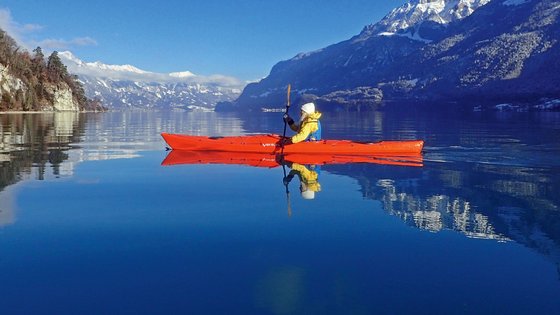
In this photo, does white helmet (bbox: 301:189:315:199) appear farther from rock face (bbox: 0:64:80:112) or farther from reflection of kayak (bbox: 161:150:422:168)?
rock face (bbox: 0:64:80:112)

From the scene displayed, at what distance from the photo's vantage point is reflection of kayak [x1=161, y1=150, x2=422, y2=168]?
20.9 m

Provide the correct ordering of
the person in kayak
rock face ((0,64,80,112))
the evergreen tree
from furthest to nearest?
1. the evergreen tree
2. rock face ((0,64,80,112))
3. the person in kayak

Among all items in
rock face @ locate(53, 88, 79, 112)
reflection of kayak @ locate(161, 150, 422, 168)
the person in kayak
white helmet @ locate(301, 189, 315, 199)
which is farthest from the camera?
rock face @ locate(53, 88, 79, 112)

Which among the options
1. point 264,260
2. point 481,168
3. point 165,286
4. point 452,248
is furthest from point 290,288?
point 481,168

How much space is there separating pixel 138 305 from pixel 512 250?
20.9 feet

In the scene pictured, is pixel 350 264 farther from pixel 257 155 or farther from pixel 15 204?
pixel 257 155

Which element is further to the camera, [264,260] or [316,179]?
[316,179]

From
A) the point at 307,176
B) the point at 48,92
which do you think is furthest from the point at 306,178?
the point at 48,92

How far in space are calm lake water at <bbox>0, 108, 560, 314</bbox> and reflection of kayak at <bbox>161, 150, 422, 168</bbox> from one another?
4.20m

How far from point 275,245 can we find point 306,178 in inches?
315

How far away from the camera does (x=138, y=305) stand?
621 centimetres

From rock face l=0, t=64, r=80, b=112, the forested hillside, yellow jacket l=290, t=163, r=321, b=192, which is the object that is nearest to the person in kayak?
yellow jacket l=290, t=163, r=321, b=192

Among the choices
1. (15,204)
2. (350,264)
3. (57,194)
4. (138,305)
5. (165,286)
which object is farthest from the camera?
(57,194)

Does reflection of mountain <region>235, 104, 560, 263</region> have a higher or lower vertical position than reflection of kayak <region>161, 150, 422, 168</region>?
lower
